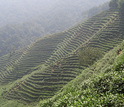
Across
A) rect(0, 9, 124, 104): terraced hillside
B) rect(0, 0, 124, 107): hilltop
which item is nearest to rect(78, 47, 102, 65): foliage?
rect(0, 0, 124, 107): hilltop

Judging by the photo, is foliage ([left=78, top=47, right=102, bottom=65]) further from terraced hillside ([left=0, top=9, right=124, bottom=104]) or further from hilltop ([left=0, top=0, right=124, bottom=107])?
terraced hillside ([left=0, top=9, right=124, bottom=104])

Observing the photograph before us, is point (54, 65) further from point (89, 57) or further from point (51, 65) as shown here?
point (89, 57)

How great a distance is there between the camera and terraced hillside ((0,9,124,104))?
156ft

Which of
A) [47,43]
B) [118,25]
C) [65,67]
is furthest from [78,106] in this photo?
[47,43]

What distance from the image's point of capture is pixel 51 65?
192 ft

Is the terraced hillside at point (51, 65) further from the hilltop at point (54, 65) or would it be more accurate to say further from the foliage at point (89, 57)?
the foliage at point (89, 57)

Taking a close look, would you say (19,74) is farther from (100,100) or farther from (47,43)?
(100,100)

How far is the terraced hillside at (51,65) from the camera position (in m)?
47.6

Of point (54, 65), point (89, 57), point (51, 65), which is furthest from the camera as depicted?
point (51, 65)

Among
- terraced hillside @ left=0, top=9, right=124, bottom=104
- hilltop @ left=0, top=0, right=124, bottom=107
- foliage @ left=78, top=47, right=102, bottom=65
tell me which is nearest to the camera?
hilltop @ left=0, top=0, right=124, bottom=107

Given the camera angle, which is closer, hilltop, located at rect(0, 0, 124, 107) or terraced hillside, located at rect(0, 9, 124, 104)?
hilltop, located at rect(0, 0, 124, 107)

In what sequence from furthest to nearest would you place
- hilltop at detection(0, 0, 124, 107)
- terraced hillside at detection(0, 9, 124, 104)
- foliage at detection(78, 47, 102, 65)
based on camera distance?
terraced hillside at detection(0, 9, 124, 104) < foliage at detection(78, 47, 102, 65) < hilltop at detection(0, 0, 124, 107)

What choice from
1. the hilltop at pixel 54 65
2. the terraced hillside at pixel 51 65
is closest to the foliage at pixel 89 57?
the hilltop at pixel 54 65

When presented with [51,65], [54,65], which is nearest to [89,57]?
[54,65]
